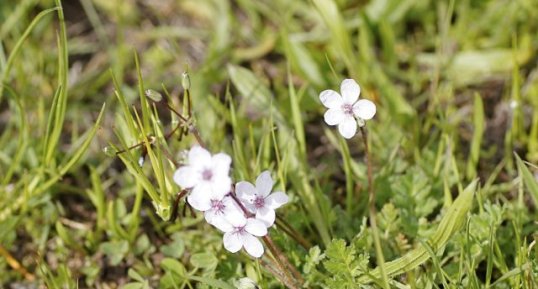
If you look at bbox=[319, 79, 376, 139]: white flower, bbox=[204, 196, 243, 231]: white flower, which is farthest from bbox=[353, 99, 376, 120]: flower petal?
bbox=[204, 196, 243, 231]: white flower

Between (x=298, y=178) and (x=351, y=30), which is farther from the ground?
(x=351, y=30)

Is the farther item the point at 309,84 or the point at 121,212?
the point at 309,84

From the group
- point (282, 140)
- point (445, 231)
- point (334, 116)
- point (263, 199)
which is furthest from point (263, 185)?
point (282, 140)

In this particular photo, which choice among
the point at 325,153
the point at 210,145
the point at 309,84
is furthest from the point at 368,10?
the point at 210,145

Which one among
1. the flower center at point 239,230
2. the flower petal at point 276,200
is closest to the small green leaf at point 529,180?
the flower petal at point 276,200

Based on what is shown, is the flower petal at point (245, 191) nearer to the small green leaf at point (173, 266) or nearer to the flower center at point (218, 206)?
the flower center at point (218, 206)

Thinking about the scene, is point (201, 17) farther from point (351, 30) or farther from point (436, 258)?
point (436, 258)
